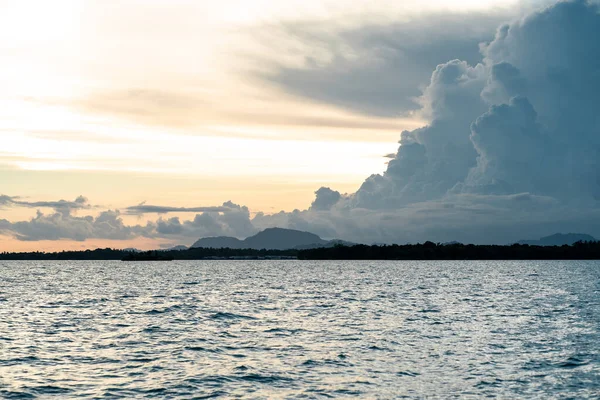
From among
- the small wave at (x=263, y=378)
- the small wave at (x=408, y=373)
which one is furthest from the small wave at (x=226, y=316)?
the small wave at (x=408, y=373)

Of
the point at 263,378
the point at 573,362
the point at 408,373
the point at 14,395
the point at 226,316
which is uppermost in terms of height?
the point at 573,362

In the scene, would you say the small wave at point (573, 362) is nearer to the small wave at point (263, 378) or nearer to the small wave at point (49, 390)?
the small wave at point (263, 378)

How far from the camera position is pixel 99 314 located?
259ft

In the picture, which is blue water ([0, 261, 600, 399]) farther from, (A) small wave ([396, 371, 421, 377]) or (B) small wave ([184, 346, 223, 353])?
(B) small wave ([184, 346, 223, 353])

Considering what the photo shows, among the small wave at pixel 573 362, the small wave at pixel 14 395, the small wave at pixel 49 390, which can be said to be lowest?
the small wave at pixel 14 395

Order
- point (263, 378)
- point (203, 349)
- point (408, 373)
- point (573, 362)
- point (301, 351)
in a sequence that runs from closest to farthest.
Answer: point (263, 378), point (408, 373), point (573, 362), point (301, 351), point (203, 349)

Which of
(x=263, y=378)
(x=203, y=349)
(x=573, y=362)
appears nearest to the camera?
(x=263, y=378)

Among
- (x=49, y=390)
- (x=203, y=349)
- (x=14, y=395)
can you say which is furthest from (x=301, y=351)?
(x=14, y=395)

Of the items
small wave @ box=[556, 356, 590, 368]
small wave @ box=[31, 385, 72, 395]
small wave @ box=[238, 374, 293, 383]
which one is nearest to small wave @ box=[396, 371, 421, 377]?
small wave @ box=[238, 374, 293, 383]

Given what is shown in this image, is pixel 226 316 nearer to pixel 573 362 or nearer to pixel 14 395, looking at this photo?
pixel 14 395

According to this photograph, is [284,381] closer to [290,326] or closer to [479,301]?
[290,326]

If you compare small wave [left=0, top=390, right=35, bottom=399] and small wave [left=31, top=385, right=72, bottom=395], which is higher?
small wave [left=31, top=385, right=72, bottom=395]

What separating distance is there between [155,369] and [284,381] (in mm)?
9999

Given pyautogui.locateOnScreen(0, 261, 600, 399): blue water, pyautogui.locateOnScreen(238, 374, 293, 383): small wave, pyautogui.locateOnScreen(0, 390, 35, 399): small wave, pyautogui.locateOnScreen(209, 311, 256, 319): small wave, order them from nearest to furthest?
pyautogui.locateOnScreen(0, 390, 35, 399): small wave, pyautogui.locateOnScreen(0, 261, 600, 399): blue water, pyautogui.locateOnScreen(238, 374, 293, 383): small wave, pyautogui.locateOnScreen(209, 311, 256, 319): small wave
